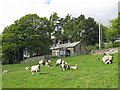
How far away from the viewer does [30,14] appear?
48875 millimetres

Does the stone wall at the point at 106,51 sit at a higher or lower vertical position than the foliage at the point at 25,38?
lower

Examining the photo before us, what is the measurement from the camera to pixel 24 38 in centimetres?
4503

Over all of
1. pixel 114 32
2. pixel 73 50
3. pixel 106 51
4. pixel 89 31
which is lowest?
pixel 106 51

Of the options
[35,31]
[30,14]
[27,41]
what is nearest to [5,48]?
[27,41]

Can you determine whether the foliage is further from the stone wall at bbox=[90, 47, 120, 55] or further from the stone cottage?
the stone wall at bbox=[90, 47, 120, 55]

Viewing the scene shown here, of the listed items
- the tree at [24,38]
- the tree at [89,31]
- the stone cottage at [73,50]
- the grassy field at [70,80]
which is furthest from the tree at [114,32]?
the grassy field at [70,80]

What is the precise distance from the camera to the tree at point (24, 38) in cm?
4380

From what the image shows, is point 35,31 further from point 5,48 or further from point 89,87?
point 89,87

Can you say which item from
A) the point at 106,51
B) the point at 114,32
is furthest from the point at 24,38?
the point at 114,32

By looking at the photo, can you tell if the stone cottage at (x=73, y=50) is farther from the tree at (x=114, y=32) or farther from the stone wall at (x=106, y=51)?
the tree at (x=114, y=32)

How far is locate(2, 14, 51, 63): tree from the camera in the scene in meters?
43.8

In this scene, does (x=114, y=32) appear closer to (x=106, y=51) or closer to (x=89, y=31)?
(x=106, y=51)

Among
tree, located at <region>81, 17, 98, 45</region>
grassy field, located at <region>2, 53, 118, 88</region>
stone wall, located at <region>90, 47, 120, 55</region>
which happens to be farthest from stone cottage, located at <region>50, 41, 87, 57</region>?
grassy field, located at <region>2, 53, 118, 88</region>

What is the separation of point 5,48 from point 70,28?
135 ft
